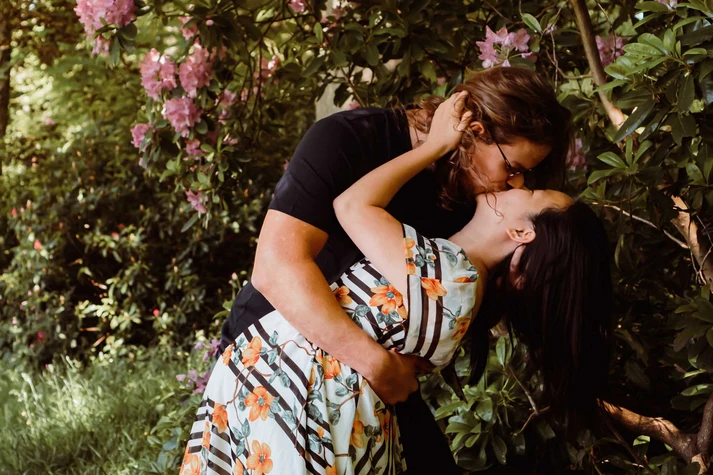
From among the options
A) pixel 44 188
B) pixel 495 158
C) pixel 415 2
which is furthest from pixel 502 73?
pixel 44 188

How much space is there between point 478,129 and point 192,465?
A: 104cm

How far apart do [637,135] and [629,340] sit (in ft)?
2.42

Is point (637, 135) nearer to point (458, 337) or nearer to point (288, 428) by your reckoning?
point (458, 337)

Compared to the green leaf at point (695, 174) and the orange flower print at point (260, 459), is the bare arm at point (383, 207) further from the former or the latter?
the green leaf at point (695, 174)

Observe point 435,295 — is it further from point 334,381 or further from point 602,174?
point 602,174

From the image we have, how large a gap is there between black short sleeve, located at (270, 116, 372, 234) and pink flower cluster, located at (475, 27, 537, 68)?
3.10 ft

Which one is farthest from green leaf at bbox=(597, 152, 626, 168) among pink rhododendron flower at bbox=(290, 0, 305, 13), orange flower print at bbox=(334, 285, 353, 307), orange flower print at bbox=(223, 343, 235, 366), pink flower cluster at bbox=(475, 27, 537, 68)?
pink rhododendron flower at bbox=(290, 0, 305, 13)

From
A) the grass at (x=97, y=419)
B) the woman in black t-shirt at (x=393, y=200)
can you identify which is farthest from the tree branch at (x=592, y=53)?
the grass at (x=97, y=419)

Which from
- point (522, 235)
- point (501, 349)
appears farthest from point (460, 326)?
point (501, 349)

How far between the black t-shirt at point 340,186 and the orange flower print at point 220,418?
19cm

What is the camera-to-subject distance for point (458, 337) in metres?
1.59

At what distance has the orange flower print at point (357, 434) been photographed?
153cm

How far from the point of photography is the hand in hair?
1.61 m

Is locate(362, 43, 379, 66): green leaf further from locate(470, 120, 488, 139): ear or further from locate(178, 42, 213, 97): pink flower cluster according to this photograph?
locate(470, 120, 488, 139): ear
